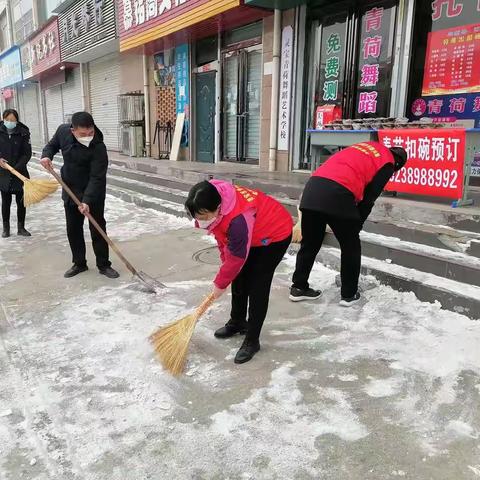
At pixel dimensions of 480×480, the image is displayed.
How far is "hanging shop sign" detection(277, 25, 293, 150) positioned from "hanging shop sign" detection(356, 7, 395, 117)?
129 cm

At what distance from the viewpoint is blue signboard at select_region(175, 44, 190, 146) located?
10367mm

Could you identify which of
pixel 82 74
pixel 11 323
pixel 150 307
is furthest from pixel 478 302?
pixel 82 74

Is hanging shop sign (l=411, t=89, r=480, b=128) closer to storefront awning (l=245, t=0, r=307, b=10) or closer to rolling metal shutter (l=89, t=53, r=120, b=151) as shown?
storefront awning (l=245, t=0, r=307, b=10)

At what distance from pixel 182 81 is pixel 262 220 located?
29.1ft

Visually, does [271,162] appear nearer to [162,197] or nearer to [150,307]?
[162,197]

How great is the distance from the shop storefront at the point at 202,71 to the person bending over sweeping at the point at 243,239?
5.82 meters

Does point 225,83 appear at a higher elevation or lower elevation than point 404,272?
higher

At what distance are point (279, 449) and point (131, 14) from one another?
1024cm

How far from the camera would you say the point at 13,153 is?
5770 mm

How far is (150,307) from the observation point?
3580mm

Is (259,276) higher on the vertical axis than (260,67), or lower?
lower

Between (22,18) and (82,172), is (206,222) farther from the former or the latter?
(22,18)

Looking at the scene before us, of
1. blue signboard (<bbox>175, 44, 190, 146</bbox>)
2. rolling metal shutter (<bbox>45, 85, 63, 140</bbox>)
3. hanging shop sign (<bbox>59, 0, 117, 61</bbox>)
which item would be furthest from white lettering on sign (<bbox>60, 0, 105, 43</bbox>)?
rolling metal shutter (<bbox>45, 85, 63, 140</bbox>)

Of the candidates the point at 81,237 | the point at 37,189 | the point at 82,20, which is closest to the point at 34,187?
the point at 37,189
